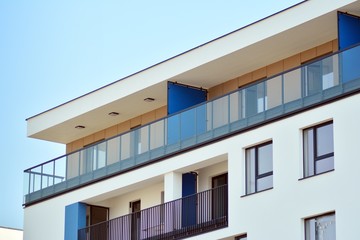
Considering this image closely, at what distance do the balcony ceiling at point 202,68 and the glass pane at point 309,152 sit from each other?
368 centimetres

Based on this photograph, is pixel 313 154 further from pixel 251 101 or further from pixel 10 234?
pixel 10 234

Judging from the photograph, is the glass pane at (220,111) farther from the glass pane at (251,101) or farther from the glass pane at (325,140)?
the glass pane at (325,140)

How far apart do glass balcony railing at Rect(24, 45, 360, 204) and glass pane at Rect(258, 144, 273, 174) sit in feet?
2.90

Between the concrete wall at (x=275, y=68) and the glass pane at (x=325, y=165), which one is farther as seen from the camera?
the concrete wall at (x=275, y=68)

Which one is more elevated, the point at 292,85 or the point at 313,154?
the point at 292,85

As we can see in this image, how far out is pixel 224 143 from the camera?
4850cm

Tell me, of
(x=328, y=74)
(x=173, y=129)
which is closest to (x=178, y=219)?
(x=173, y=129)

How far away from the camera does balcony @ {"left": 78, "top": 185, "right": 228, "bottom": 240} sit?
49094mm

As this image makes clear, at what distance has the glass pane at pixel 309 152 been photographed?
1774 inches

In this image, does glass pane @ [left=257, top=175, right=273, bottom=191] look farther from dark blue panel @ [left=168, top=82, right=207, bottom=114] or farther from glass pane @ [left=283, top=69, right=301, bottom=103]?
dark blue panel @ [left=168, top=82, right=207, bottom=114]

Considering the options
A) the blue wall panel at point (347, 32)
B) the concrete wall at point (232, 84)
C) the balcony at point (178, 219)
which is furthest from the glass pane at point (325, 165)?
the concrete wall at point (232, 84)

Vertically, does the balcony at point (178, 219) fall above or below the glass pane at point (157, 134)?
below

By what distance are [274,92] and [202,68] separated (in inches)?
184

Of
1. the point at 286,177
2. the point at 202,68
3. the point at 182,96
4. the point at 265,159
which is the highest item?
the point at 202,68
